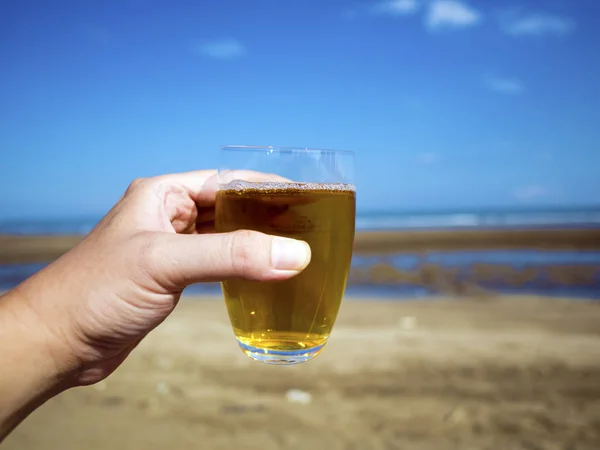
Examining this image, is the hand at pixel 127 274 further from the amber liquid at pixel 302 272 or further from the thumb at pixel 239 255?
the amber liquid at pixel 302 272

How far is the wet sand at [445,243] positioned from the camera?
71.4 feet

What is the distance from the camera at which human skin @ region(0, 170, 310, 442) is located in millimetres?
1927

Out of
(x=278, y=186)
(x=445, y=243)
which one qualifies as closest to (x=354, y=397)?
(x=278, y=186)

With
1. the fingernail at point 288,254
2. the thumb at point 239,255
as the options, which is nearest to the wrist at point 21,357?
the thumb at point 239,255

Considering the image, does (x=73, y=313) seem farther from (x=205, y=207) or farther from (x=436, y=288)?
(x=436, y=288)

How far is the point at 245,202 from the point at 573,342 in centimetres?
645

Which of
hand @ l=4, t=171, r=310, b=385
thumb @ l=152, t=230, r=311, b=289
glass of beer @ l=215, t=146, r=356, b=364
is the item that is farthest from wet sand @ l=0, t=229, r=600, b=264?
thumb @ l=152, t=230, r=311, b=289

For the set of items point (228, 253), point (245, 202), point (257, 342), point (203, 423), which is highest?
point (245, 202)

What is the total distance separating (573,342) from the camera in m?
7.32

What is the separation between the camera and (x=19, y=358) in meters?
2.17

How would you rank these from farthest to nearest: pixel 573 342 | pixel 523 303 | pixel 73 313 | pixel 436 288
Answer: pixel 436 288 < pixel 523 303 < pixel 573 342 < pixel 73 313

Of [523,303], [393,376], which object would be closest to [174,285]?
[393,376]

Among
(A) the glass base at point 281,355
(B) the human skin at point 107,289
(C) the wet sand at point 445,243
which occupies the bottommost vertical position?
(C) the wet sand at point 445,243

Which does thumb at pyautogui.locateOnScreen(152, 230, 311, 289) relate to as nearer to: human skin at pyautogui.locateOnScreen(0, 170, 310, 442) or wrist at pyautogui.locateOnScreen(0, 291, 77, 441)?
human skin at pyautogui.locateOnScreen(0, 170, 310, 442)
